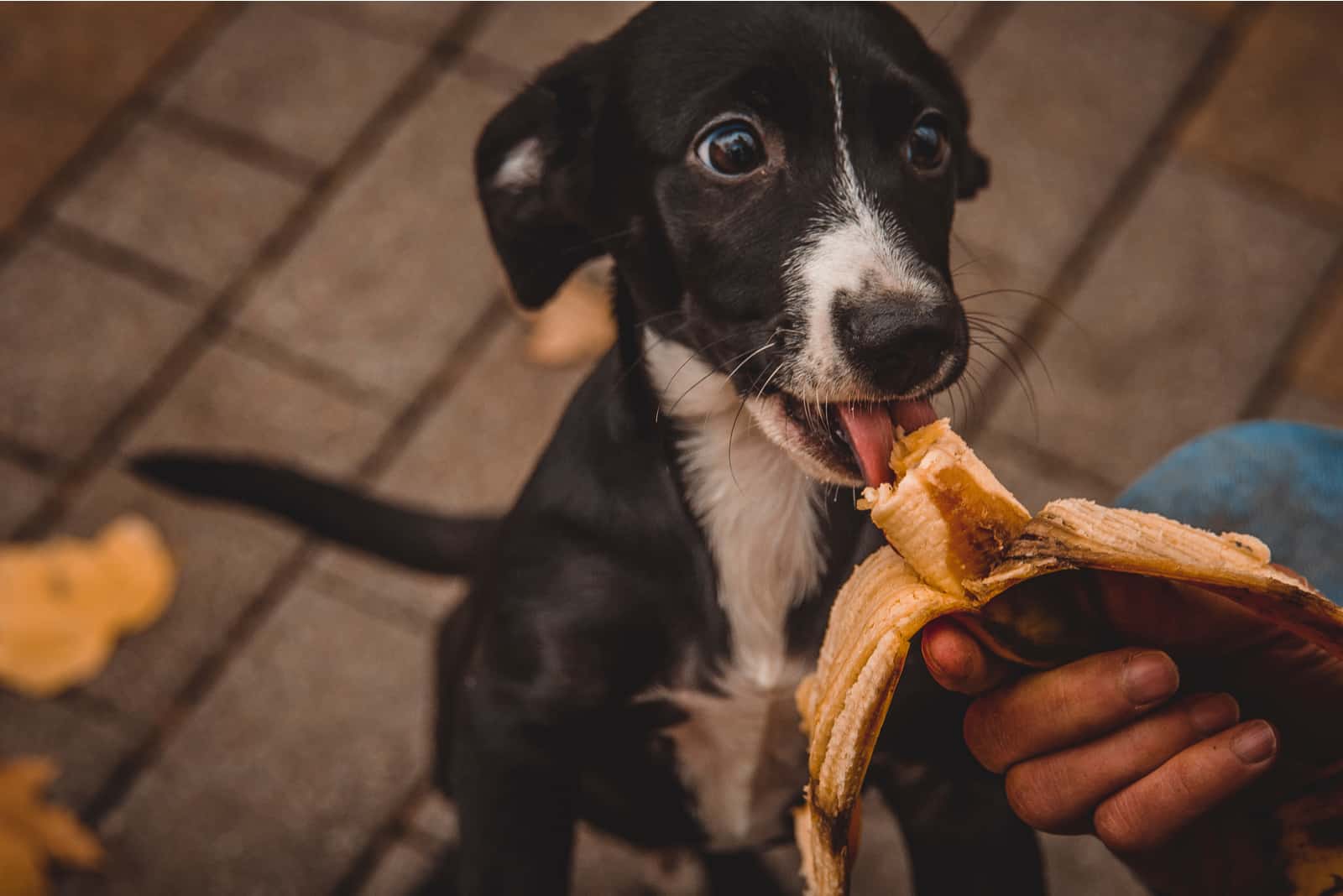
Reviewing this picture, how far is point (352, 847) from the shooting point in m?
2.77

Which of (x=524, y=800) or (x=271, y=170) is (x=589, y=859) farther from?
(x=271, y=170)

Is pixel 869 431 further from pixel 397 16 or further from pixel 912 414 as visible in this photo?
pixel 397 16

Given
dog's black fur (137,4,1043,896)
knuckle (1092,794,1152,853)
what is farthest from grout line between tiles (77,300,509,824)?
knuckle (1092,794,1152,853)

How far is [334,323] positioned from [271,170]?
0.55m

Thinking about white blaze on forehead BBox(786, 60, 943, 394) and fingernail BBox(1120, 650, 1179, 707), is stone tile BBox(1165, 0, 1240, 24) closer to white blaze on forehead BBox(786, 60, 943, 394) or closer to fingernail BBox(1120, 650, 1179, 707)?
white blaze on forehead BBox(786, 60, 943, 394)

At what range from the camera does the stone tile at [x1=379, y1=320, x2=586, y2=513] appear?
3189 millimetres

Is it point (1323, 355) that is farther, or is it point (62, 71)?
point (62, 71)

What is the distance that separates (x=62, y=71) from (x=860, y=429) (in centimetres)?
312

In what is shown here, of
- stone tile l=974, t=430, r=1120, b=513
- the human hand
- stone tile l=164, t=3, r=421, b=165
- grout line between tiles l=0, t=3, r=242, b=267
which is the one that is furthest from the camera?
stone tile l=164, t=3, r=421, b=165

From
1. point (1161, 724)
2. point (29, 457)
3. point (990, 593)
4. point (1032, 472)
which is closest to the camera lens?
point (990, 593)

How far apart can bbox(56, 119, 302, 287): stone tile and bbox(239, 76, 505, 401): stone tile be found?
0.49 ft

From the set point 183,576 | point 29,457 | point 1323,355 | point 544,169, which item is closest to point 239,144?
point 29,457

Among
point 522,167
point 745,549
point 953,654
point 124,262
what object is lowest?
point 124,262

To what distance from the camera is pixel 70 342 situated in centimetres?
341
